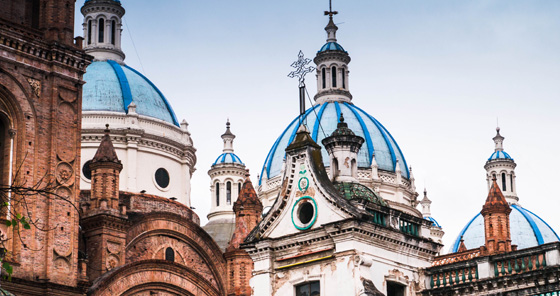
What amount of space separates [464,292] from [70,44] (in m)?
18.8

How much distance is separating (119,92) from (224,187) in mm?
12794

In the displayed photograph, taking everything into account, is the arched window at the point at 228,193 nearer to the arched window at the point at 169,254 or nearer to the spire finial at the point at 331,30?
the spire finial at the point at 331,30

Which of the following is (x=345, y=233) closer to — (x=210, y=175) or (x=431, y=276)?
(x=431, y=276)

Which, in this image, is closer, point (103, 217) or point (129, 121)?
point (103, 217)

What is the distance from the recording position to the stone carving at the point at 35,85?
119 ft

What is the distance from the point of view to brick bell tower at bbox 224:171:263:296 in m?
44.8

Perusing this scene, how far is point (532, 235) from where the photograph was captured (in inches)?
2114

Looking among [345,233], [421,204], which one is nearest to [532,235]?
[421,204]

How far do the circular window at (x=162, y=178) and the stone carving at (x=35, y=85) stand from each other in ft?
51.5

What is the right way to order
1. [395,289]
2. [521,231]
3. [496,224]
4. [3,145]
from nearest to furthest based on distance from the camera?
[395,289]
[3,145]
[496,224]
[521,231]

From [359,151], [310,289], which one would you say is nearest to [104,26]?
[359,151]

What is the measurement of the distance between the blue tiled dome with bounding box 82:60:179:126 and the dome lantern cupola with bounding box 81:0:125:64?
3.81 feet

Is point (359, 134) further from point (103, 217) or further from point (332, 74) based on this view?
point (103, 217)

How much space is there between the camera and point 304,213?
2678cm
